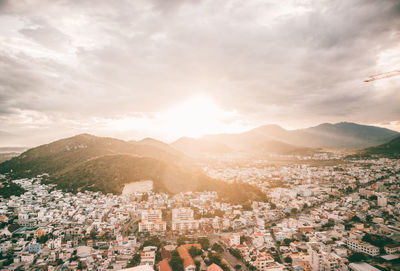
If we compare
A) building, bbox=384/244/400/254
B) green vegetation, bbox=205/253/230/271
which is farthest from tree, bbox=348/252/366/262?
green vegetation, bbox=205/253/230/271

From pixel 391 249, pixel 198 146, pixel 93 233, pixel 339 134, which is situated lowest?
pixel 391 249

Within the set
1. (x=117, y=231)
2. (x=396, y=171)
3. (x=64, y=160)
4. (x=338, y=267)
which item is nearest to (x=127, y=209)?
(x=117, y=231)

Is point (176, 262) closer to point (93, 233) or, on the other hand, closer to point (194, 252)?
point (194, 252)

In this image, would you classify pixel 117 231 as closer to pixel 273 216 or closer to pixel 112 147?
pixel 273 216

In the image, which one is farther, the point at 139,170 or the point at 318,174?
the point at 318,174

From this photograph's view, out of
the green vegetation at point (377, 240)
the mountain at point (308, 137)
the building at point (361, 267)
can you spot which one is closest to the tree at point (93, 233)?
the building at point (361, 267)

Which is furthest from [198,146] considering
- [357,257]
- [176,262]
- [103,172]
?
[357,257]
